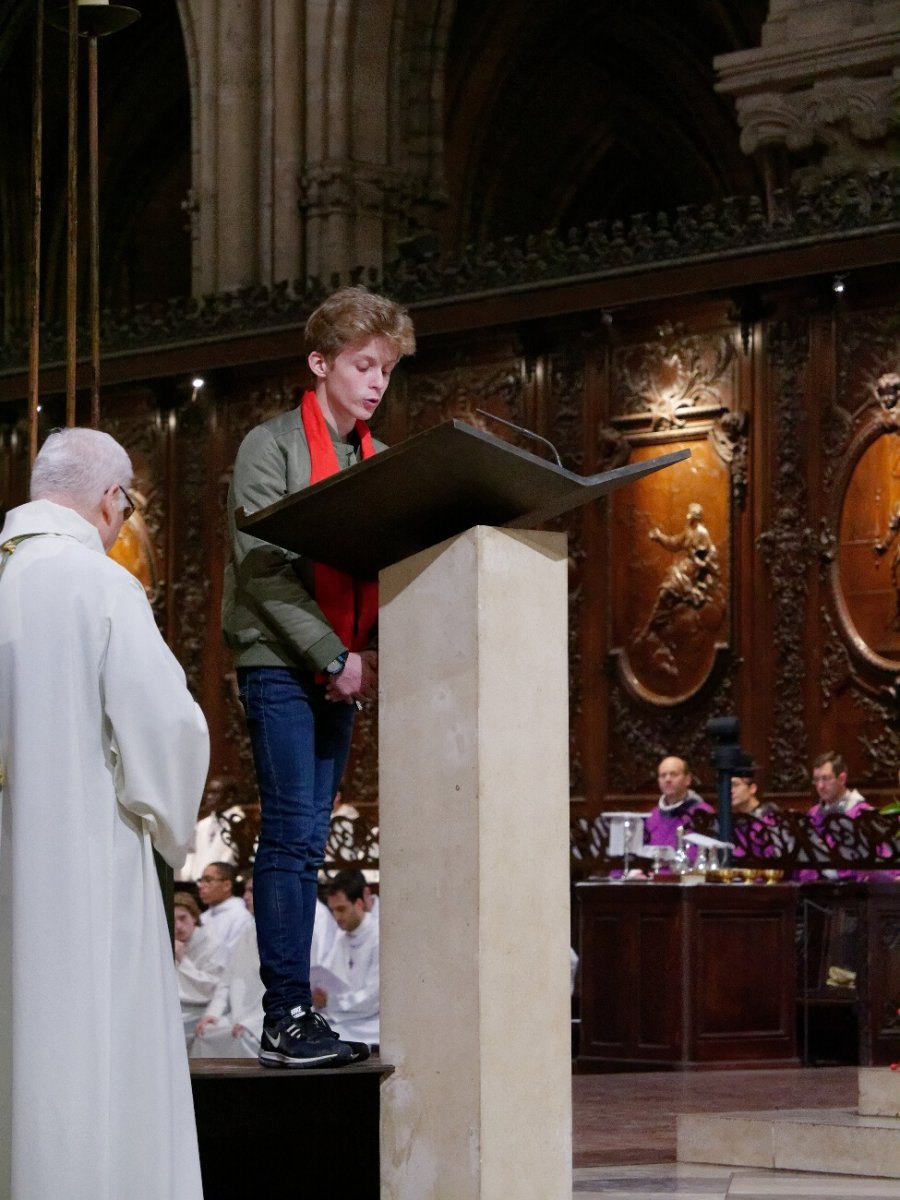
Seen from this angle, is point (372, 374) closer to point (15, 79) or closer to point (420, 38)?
point (420, 38)

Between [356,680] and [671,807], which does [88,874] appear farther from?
[671,807]

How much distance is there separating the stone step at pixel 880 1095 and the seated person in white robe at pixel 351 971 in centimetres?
483

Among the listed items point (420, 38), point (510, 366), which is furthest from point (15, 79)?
point (510, 366)

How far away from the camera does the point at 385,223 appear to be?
54.4 ft

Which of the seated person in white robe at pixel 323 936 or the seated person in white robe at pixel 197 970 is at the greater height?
the seated person in white robe at pixel 323 936

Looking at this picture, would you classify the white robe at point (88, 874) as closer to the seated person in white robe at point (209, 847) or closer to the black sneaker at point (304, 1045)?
the black sneaker at point (304, 1045)

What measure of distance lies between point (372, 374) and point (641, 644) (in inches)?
391

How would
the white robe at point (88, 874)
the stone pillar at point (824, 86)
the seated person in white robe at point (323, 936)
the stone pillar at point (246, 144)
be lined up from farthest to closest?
the stone pillar at point (246, 144) → the stone pillar at point (824, 86) → the seated person in white robe at point (323, 936) → the white robe at point (88, 874)

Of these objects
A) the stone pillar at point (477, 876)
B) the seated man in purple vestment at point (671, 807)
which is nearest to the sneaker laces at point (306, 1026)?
the stone pillar at point (477, 876)

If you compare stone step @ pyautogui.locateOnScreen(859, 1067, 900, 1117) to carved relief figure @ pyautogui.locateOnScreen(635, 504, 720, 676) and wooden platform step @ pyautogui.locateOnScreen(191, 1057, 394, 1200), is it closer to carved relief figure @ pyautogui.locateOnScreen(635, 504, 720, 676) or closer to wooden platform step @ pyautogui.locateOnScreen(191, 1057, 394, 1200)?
wooden platform step @ pyautogui.locateOnScreen(191, 1057, 394, 1200)

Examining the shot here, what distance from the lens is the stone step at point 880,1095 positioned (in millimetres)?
6215

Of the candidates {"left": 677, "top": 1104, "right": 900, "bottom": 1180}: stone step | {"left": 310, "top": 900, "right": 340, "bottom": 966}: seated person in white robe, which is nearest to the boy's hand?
Answer: {"left": 677, "top": 1104, "right": 900, "bottom": 1180}: stone step

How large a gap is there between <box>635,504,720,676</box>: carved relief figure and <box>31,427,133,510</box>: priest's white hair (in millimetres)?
10042

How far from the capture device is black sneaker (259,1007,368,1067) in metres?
4.51
